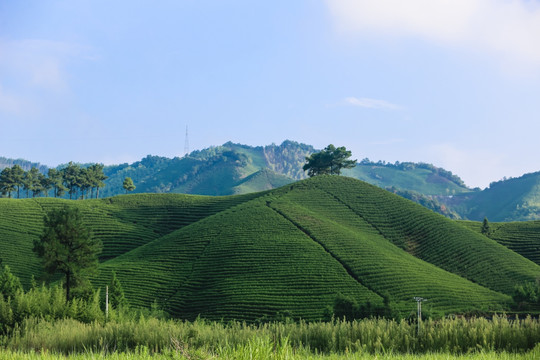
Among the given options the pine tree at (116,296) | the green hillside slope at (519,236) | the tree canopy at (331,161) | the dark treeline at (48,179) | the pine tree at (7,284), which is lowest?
the pine tree at (116,296)

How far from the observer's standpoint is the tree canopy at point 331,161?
5974 inches

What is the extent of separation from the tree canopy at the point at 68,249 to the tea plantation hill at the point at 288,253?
1585 cm

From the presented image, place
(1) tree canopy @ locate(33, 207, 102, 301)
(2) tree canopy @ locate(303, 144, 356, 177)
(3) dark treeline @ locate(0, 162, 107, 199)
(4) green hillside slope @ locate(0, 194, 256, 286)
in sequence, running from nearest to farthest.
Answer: (1) tree canopy @ locate(33, 207, 102, 301) < (4) green hillside slope @ locate(0, 194, 256, 286) < (3) dark treeline @ locate(0, 162, 107, 199) < (2) tree canopy @ locate(303, 144, 356, 177)

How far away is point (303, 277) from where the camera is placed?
7238cm

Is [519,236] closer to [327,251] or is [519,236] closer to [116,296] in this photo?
[327,251]

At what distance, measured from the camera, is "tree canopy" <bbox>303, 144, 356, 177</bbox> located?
152m

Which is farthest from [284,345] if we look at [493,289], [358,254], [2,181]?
[2,181]

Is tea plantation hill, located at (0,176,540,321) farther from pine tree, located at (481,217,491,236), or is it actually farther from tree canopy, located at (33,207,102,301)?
tree canopy, located at (33,207,102,301)

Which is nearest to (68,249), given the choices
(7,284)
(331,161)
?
(7,284)

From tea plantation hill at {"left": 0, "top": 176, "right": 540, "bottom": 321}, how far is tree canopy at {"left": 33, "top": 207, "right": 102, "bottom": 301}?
1585cm

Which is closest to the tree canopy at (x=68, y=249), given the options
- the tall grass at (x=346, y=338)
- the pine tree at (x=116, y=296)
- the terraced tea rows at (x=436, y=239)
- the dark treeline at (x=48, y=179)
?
the pine tree at (x=116, y=296)

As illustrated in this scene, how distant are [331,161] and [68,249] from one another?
10864cm

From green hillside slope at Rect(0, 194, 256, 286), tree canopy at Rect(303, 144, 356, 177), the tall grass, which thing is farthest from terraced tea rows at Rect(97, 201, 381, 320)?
tree canopy at Rect(303, 144, 356, 177)

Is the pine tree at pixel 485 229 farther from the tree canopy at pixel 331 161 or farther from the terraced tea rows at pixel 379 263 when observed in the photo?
the tree canopy at pixel 331 161
